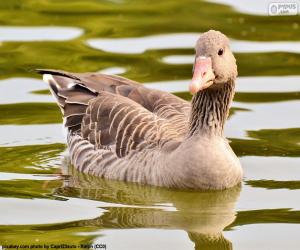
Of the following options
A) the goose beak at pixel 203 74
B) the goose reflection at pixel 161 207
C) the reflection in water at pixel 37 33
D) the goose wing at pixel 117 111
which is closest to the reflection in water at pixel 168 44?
the reflection in water at pixel 37 33

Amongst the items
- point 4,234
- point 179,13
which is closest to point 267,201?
point 4,234

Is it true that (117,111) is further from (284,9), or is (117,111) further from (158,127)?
(284,9)

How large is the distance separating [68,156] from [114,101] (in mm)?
1170

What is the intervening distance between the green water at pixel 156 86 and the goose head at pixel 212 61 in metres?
1.38

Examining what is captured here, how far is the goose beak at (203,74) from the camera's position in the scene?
12547 mm

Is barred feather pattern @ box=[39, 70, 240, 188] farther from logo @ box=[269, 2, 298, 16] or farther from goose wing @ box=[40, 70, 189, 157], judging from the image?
logo @ box=[269, 2, 298, 16]

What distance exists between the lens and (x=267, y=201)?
1284 cm

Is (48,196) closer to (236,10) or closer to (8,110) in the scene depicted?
(8,110)

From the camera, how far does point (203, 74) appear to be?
12688 mm

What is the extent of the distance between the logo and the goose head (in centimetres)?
848

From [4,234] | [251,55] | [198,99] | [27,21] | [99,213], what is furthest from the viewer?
[27,21]

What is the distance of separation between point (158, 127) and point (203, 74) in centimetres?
139

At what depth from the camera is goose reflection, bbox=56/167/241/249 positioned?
12.0m

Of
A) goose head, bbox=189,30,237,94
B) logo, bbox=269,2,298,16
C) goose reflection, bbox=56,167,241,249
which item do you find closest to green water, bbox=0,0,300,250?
goose reflection, bbox=56,167,241,249
